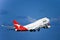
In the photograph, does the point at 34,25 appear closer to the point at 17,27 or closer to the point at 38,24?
the point at 38,24

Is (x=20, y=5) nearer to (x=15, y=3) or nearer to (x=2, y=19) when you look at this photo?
(x=15, y=3)

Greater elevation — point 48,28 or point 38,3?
point 38,3

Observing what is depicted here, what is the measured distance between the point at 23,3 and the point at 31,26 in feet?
1.55

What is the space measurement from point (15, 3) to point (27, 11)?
268 millimetres

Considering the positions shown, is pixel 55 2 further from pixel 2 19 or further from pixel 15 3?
pixel 2 19

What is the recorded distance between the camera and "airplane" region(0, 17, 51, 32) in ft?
13.5

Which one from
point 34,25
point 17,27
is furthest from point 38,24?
point 17,27

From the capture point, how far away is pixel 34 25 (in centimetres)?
410

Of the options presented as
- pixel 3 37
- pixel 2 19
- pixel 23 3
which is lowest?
pixel 3 37

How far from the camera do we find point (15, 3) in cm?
430

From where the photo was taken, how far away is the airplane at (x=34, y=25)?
13.5ft

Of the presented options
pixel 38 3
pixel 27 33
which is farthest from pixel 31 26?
pixel 38 3

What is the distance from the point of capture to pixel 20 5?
430 cm

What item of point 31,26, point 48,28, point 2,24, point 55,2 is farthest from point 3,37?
point 55,2
